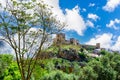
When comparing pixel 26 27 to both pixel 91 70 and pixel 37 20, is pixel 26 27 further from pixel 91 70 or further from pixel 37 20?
pixel 91 70

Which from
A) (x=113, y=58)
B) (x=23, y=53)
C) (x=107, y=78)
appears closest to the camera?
(x=23, y=53)

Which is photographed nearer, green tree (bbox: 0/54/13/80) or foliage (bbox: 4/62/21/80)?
foliage (bbox: 4/62/21/80)

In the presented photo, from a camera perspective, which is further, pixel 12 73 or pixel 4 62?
pixel 4 62

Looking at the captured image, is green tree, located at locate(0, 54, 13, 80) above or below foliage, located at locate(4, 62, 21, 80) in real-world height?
above

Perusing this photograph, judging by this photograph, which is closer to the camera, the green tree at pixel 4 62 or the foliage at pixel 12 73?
the foliage at pixel 12 73

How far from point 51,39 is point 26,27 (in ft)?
9.86

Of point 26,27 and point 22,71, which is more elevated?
point 26,27

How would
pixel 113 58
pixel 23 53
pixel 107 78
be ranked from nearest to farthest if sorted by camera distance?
pixel 23 53 → pixel 107 78 → pixel 113 58

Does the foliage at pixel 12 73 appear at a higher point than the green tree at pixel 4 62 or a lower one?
lower

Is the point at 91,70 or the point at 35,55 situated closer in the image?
the point at 35,55

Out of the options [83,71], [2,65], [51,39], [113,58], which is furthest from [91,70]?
[51,39]

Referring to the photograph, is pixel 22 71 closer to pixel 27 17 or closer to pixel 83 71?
pixel 27 17

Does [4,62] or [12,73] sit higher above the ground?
[4,62]

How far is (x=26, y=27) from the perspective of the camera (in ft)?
104
